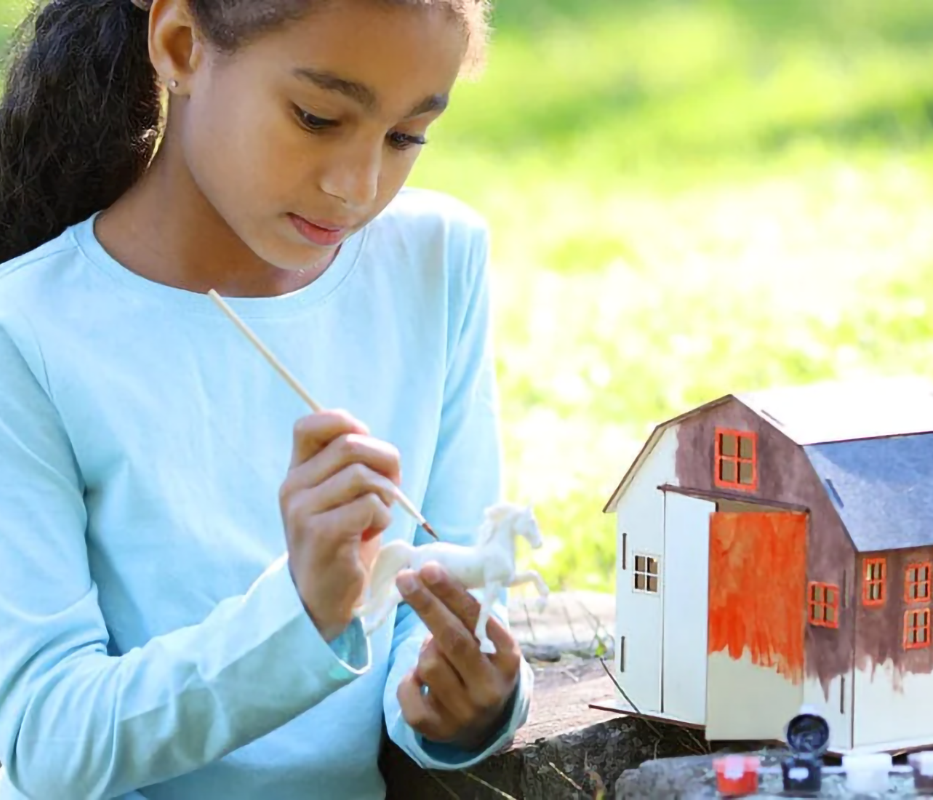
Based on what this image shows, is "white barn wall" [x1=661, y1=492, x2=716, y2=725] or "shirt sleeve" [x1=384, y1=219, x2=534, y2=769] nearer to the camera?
"white barn wall" [x1=661, y1=492, x2=716, y2=725]

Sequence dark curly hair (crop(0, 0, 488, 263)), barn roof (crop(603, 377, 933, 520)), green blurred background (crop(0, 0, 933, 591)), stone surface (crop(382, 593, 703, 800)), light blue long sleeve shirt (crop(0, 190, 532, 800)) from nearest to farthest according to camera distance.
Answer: barn roof (crop(603, 377, 933, 520)) → light blue long sleeve shirt (crop(0, 190, 532, 800)) → stone surface (crop(382, 593, 703, 800)) → dark curly hair (crop(0, 0, 488, 263)) → green blurred background (crop(0, 0, 933, 591))

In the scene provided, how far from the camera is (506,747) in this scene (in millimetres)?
2104

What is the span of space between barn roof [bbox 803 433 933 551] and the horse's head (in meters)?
0.28

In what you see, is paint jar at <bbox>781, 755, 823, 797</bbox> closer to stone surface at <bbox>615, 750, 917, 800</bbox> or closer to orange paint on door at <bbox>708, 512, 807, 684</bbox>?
stone surface at <bbox>615, 750, 917, 800</bbox>

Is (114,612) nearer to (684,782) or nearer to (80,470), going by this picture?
(80,470)

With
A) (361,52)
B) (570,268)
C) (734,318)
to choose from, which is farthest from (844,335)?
(361,52)

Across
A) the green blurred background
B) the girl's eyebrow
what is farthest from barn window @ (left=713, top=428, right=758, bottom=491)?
the green blurred background

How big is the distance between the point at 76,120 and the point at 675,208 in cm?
393

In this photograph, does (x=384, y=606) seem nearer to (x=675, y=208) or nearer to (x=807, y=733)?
(x=807, y=733)

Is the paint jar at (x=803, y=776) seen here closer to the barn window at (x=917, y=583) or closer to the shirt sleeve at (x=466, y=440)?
the barn window at (x=917, y=583)

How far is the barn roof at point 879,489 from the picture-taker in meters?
1.76

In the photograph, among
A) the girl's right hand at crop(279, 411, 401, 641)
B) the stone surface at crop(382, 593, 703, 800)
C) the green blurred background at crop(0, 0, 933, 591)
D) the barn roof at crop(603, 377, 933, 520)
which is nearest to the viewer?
the girl's right hand at crop(279, 411, 401, 641)

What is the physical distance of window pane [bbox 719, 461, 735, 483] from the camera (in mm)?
1855

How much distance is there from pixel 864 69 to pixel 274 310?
5.47 m
